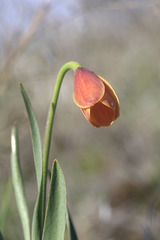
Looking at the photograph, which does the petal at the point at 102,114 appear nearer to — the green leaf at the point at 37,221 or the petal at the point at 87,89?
the petal at the point at 87,89

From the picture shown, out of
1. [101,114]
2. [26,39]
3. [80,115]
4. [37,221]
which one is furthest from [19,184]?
[80,115]

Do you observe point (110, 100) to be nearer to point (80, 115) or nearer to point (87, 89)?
point (87, 89)

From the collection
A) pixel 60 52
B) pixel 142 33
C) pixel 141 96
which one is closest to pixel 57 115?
pixel 60 52

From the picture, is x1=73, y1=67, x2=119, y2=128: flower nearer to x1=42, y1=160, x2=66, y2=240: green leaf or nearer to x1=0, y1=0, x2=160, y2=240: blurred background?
x1=42, y1=160, x2=66, y2=240: green leaf

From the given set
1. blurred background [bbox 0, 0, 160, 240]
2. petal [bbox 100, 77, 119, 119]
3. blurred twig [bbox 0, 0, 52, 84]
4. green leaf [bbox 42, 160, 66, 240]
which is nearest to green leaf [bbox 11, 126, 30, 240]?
green leaf [bbox 42, 160, 66, 240]

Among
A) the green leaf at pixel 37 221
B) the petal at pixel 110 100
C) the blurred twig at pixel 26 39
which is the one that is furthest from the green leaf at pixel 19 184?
the blurred twig at pixel 26 39

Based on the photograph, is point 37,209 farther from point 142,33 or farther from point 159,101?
point 142,33
